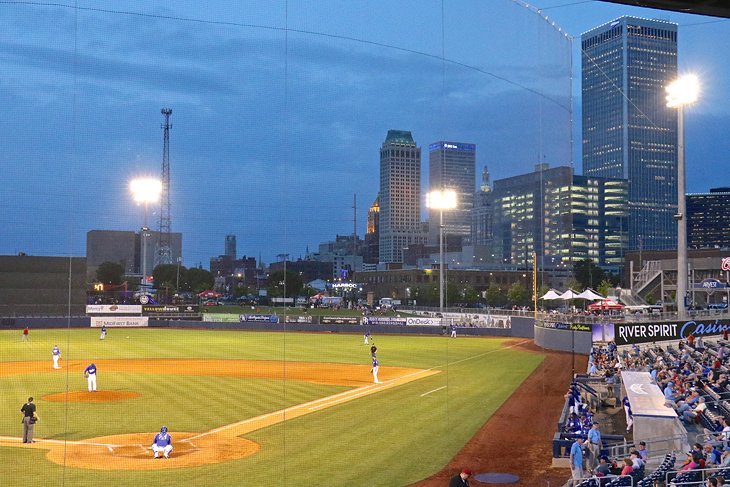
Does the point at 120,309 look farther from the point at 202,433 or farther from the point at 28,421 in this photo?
the point at 28,421

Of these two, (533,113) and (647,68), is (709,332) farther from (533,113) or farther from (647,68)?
(647,68)

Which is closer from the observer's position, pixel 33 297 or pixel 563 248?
pixel 563 248

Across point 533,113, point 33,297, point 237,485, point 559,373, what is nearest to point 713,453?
point 533,113

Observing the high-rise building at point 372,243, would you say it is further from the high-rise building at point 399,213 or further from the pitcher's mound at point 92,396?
the pitcher's mound at point 92,396

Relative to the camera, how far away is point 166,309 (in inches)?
2021

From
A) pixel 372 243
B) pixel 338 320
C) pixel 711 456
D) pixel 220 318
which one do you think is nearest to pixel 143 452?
pixel 711 456

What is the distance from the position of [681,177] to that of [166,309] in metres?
39.7

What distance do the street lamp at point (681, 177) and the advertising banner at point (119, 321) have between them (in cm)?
3920

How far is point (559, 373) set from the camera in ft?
88.5

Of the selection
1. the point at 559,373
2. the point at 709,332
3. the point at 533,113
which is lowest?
the point at 559,373

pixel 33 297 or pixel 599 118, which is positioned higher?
pixel 599 118

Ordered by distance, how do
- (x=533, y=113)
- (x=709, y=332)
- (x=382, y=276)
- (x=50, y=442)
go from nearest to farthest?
1. (x=533, y=113)
2. (x=50, y=442)
3. (x=709, y=332)
4. (x=382, y=276)

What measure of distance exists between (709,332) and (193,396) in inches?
708

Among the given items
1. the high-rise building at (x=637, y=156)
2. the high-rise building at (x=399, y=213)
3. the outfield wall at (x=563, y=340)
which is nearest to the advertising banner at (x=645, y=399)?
the high-rise building at (x=399, y=213)
